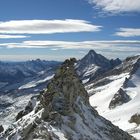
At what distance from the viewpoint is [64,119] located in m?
75.2

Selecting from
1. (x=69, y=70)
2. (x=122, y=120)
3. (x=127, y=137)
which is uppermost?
(x=69, y=70)

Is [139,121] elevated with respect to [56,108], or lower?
lower

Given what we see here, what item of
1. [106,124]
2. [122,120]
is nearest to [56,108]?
[106,124]

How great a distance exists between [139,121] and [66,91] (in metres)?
77.5

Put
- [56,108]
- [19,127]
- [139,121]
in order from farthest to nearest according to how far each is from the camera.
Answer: [139,121], [56,108], [19,127]

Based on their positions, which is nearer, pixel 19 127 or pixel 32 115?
pixel 19 127

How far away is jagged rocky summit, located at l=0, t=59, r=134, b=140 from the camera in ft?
230

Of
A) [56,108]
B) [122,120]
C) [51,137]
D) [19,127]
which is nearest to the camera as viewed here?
[51,137]

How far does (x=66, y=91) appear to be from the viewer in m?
82.4

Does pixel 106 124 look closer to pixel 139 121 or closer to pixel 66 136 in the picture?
pixel 66 136

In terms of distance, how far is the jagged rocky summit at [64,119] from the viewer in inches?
2755

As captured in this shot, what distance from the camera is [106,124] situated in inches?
3391

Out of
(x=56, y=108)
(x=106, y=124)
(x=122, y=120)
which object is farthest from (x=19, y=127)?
(x=122, y=120)

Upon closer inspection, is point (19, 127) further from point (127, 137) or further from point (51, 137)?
point (127, 137)
